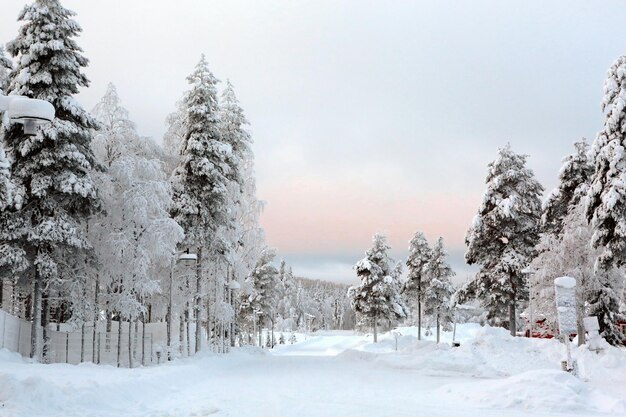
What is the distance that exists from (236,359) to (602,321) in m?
21.4

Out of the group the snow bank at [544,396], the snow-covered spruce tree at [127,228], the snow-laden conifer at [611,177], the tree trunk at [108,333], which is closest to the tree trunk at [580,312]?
the snow-laden conifer at [611,177]

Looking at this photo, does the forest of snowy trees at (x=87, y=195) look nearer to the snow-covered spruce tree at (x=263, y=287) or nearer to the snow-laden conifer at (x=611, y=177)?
the snow-laden conifer at (x=611, y=177)

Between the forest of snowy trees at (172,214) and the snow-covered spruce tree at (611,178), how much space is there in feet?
0.17

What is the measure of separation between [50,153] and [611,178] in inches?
810

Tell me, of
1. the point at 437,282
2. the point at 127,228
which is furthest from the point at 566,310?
the point at 437,282

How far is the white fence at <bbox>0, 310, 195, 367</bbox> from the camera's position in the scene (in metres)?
23.1

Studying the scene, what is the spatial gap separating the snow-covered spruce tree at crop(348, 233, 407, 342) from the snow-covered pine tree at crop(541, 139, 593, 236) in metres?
21.1

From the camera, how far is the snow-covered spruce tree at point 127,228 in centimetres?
2397

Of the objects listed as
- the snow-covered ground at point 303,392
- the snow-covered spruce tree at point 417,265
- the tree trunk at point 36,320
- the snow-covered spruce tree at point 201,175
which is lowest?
the snow-covered ground at point 303,392

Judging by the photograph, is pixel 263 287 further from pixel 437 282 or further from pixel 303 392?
pixel 303 392

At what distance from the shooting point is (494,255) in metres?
40.1

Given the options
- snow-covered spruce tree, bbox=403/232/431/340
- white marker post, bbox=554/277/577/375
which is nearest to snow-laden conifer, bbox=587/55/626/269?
white marker post, bbox=554/277/577/375

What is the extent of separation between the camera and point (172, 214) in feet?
103

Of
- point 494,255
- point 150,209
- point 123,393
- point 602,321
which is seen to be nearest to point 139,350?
point 150,209
